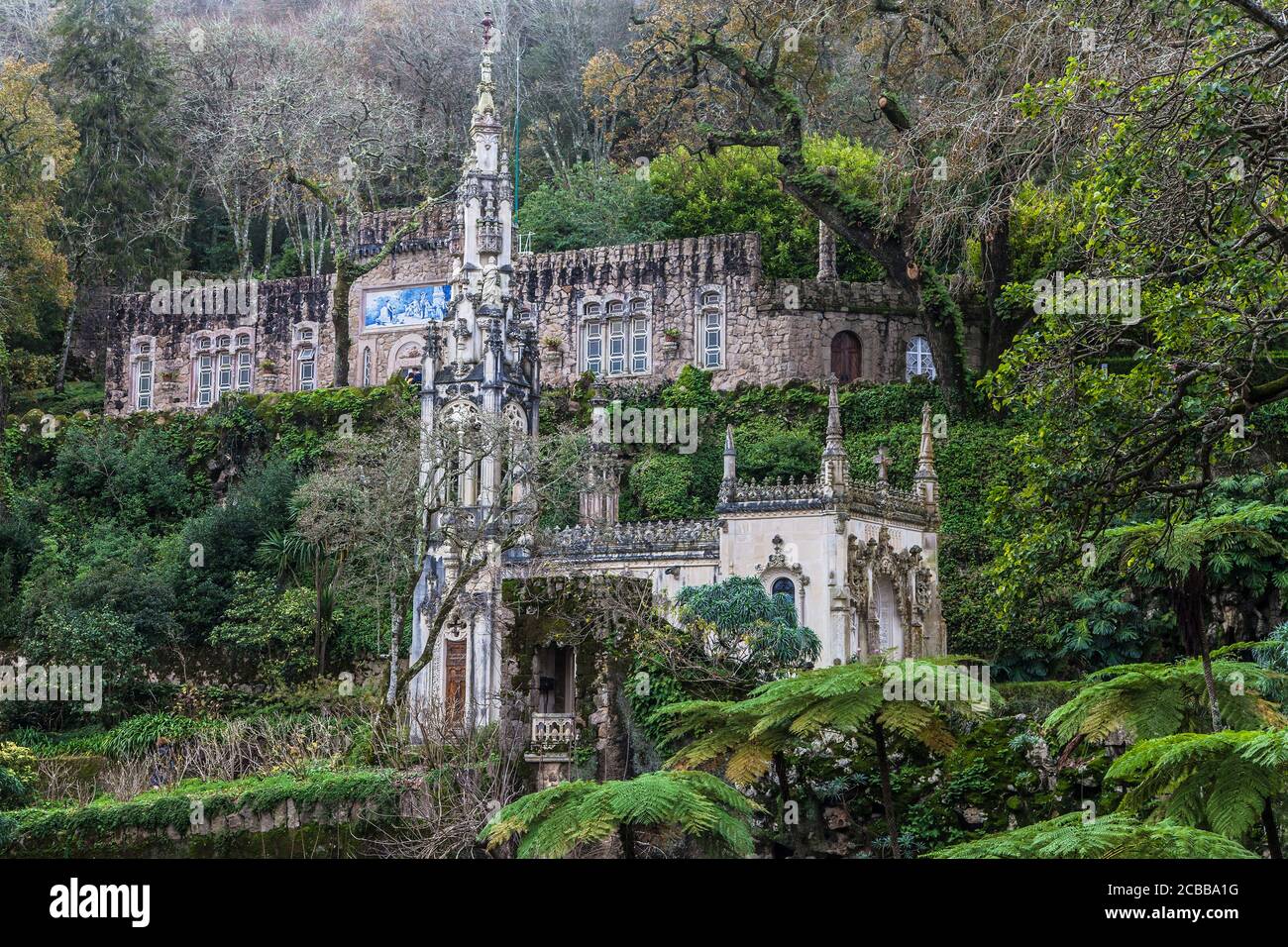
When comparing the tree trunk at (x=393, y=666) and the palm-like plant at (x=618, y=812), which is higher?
the tree trunk at (x=393, y=666)

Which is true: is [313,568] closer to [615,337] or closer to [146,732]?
[146,732]

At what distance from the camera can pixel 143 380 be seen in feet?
167

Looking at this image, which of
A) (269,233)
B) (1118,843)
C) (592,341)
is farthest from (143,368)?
(1118,843)

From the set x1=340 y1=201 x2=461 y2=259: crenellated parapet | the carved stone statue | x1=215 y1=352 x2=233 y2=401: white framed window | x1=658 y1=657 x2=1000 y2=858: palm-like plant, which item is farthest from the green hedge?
x1=215 y1=352 x2=233 y2=401: white framed window

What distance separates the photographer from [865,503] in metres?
31.3

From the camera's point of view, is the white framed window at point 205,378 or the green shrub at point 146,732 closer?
the green shrub at point 146,732

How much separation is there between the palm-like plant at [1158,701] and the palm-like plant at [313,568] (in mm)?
23252
